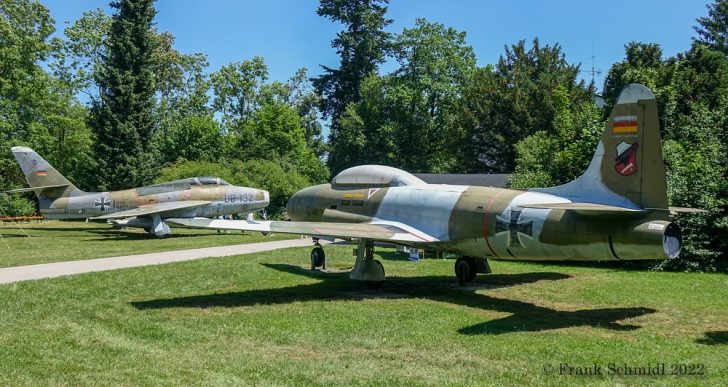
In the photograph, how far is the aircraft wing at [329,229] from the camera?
37.5ft

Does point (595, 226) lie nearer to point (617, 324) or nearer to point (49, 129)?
point (617, 324)

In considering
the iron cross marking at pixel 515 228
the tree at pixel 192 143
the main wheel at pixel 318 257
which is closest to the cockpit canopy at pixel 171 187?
the main wheel at pixel 318 257

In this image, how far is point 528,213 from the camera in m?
10.5

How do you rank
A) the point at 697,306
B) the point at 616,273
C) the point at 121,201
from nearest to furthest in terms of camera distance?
1. the point at 697,306
2. the point at 616,273
3. the point at 121,201

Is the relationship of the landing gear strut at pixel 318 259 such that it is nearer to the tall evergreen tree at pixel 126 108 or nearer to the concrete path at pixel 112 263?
the concrete path at pixel 112 263

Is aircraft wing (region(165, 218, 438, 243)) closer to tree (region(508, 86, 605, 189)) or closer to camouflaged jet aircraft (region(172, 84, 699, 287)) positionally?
camouflaged jet aircraft (region(172, 84, 699, 287))

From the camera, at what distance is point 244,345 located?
7945 millimetres

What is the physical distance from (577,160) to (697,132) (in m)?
3.88

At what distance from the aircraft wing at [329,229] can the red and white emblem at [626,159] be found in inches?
161

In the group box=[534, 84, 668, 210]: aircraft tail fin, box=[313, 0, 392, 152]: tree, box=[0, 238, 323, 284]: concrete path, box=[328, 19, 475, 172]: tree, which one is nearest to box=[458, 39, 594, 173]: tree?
box=[328, 19, 475, 172]: tree

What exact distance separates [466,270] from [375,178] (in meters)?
3.19

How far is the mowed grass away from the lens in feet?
21.7

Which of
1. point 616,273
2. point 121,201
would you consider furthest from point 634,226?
point 121,201

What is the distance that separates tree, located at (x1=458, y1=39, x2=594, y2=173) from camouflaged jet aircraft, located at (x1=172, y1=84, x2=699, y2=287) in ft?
108
